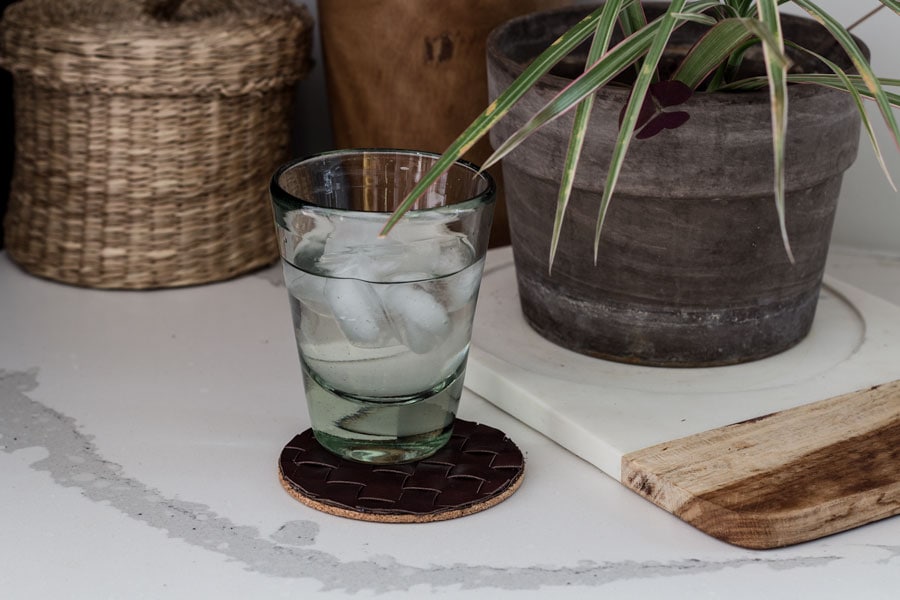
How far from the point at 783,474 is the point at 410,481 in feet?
0.85

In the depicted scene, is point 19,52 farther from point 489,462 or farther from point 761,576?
point 761,576

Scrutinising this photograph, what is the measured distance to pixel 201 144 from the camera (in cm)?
127

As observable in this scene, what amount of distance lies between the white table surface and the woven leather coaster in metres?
0.01

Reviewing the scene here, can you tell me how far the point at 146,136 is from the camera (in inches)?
48.9

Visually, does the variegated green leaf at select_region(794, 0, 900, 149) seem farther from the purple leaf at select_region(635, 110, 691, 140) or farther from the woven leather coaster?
the woven leather coaster

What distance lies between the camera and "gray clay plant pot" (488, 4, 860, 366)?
0.95 metres

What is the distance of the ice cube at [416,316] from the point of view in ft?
2.74

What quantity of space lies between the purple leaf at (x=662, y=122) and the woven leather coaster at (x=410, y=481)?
0.82ft

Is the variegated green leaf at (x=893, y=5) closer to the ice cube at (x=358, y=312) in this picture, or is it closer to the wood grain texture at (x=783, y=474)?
the wood grain texture at (x=783, y=474)

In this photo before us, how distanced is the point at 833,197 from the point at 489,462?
0.37 meters

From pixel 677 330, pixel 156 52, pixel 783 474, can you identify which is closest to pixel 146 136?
pixel 156 52

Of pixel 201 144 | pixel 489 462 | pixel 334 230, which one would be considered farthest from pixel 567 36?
pixel 201 144

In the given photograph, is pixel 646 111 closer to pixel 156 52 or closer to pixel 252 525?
pixel 252 525

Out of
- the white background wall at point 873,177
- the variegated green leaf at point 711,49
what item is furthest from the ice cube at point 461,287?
the white background wall at point 873,177
